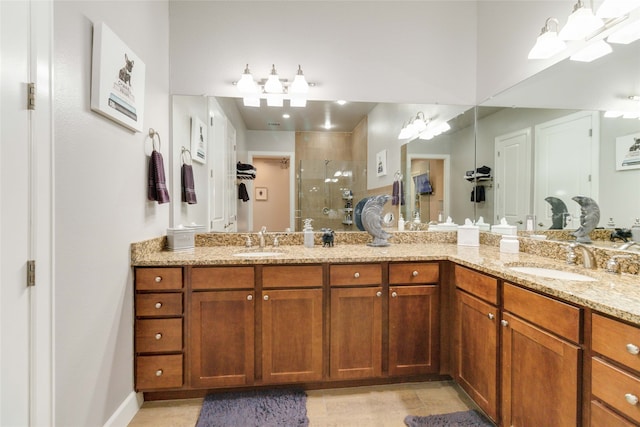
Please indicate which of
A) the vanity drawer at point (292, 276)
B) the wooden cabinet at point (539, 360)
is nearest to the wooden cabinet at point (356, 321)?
the vanity drawer at point (292, 276)

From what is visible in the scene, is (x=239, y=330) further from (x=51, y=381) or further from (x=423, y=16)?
(x=423, y=16)

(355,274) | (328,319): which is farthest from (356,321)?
(355,274)

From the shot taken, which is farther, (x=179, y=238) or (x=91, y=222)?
(x=179, y=238)

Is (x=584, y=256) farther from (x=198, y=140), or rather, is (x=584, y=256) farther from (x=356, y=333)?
(x=198, y=140)

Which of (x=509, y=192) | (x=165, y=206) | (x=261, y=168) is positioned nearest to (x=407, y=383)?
(x=509, y=192)

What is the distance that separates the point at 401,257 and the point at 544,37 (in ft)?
5.14

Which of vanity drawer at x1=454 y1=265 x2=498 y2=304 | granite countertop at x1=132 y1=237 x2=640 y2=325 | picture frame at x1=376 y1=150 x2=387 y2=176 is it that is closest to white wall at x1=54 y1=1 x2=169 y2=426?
granite countertop at x1=132 y1=237 x2=640 y2=325

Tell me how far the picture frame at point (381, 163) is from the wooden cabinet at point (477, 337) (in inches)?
41.0

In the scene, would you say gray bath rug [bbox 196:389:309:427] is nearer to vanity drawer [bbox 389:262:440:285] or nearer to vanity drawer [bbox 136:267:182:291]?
vanity drawer [bbox 136:267:182:291]

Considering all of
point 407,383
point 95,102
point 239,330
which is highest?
point 95,102

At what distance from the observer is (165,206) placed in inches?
86.4

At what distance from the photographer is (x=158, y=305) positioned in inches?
69.5

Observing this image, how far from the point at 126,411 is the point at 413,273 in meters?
1.88

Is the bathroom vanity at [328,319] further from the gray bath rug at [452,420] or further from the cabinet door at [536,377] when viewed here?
the gray bath rug at [452,420]
